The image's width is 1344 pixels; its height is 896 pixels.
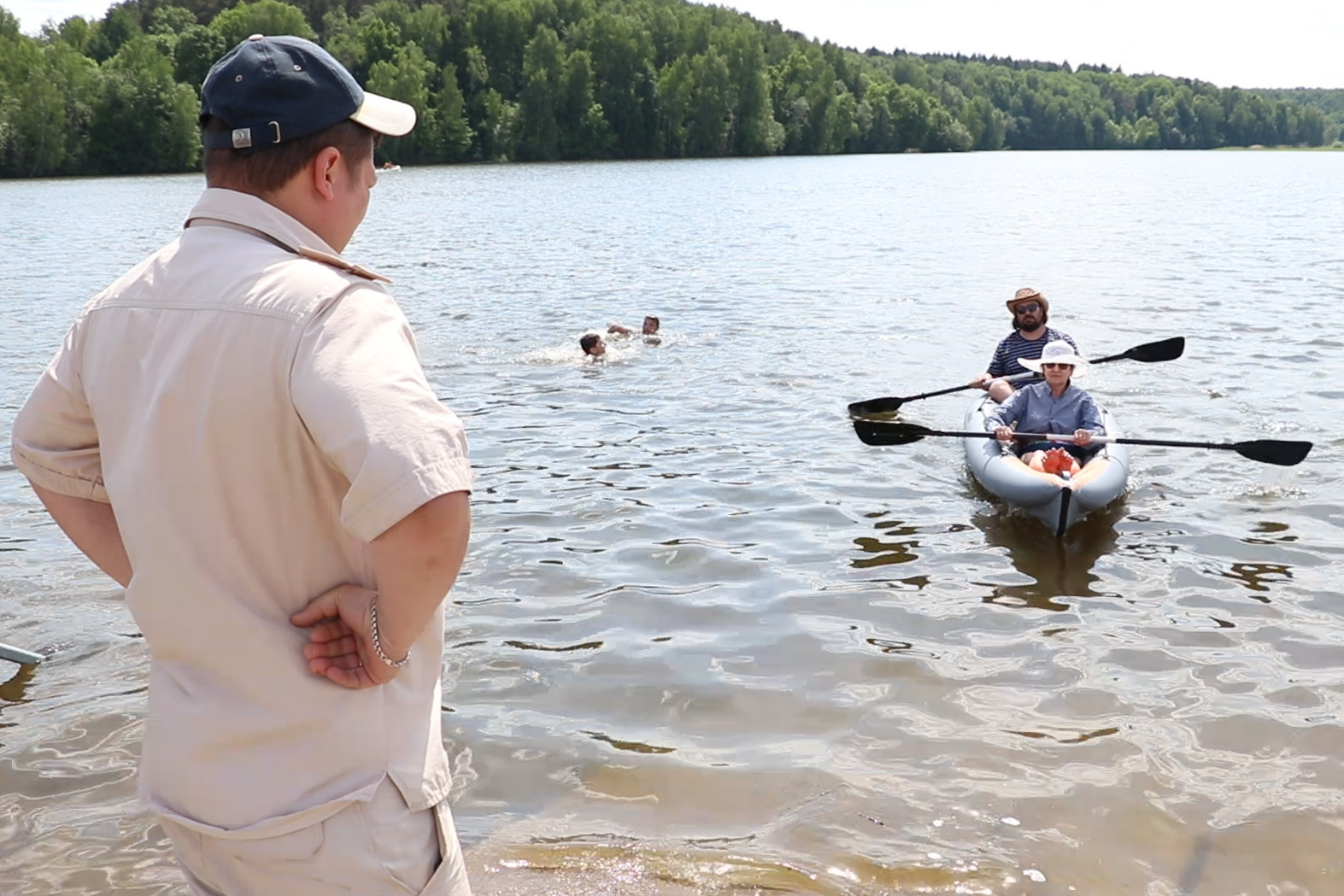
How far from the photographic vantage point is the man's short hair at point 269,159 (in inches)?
73.5

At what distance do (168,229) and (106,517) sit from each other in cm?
3326

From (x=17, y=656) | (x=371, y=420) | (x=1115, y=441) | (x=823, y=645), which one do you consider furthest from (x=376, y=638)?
(x=1115, y=441)

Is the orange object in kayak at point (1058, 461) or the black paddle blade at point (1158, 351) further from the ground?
the black paddle blade at point (1158, 351)

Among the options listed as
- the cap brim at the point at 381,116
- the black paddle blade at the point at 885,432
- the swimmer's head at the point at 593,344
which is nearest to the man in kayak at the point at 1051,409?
the black paddle blade at the point at 885,432

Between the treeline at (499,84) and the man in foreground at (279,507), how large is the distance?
69400mm

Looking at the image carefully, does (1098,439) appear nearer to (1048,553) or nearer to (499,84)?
(1048,553)

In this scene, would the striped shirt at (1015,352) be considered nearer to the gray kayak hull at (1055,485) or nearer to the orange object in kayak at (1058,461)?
the gray kayak hull at (1055,485)

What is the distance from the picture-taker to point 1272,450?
8406 mm

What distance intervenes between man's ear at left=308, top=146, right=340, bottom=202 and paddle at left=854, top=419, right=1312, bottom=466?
704 cm

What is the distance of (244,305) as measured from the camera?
1711 mm

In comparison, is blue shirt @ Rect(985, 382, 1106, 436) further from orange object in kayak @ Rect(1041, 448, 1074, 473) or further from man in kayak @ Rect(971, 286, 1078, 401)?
man in kayak @ Rect(971, 286, 1078, 401)

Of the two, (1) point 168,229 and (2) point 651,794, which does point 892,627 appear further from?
(1) point 168,229

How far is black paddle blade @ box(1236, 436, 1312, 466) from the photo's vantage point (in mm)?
8328

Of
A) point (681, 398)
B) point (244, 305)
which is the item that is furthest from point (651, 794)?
point (681, 398)
